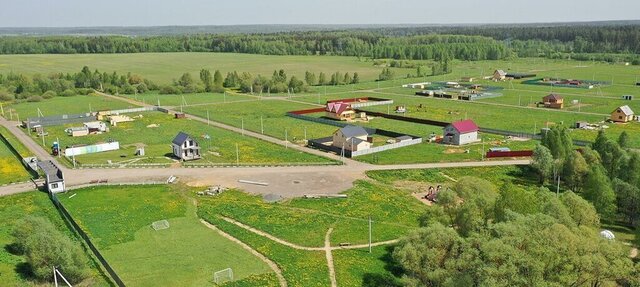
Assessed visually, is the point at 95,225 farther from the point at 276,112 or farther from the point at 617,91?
the point at 617,91

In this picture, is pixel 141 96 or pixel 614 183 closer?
pixel 614 183

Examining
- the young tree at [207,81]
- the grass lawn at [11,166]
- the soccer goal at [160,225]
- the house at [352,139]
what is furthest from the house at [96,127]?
the young tree at [207,81]

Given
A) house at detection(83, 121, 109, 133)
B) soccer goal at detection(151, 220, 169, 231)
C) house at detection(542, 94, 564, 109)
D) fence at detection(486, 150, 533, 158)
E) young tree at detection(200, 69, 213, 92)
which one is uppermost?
young tree at detection(200, 69, 213, 92)

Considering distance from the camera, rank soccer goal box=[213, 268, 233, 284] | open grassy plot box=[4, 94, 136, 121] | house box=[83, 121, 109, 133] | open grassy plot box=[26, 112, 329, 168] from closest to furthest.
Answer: soccer goal box=[213, 268, 233, 284] → open grassy plot box=[26, 112, 329, 168] → house box=[83, 121, 109, 133] → open grassy plot box=[4, 94, 136, 121]

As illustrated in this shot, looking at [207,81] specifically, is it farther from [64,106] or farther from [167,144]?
[167,144]

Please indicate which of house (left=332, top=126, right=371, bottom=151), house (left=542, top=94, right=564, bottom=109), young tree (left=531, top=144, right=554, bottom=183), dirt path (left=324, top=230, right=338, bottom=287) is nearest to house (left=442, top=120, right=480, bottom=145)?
house (left=332, top=126, right=371, bottom=151)

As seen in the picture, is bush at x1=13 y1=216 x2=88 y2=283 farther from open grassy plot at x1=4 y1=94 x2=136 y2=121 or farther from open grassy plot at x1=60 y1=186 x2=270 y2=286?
open grassy plot at x1=4 y1=94 x2=136 y2=121

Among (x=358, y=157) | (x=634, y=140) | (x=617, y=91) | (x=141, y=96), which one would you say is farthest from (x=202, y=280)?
(x=617, y=91)

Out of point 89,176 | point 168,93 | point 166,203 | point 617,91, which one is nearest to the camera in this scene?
point 166,203
